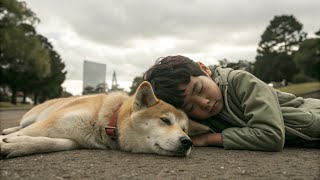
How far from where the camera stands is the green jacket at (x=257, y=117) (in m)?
4.01

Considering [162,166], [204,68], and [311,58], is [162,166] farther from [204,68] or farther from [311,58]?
[311,58]

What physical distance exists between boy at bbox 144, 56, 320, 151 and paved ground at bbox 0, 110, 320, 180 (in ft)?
0.70

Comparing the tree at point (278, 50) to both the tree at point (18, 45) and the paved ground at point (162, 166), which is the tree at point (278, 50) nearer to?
the tree at point (18, 45)

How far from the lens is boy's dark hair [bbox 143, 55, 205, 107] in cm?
423

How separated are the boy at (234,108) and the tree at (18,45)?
33.2 meters

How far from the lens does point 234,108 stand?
444 centimetres

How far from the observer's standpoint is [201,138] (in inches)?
179

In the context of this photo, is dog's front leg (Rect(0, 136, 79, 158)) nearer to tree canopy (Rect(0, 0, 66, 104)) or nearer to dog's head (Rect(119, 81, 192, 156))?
dog's head (Rect(119, 81, 192, 156))

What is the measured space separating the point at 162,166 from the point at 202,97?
4.09 ft

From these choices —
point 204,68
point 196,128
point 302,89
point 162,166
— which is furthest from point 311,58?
point 162,166

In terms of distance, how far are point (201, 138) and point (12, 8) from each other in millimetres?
34917

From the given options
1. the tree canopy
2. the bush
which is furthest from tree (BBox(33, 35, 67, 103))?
the bush

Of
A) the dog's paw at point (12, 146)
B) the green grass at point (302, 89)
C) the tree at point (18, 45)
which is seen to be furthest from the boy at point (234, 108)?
the tree at point (18, 45)

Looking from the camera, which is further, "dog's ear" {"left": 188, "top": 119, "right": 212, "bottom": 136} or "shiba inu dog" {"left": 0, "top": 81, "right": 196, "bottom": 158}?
"dog's ear" {"left": 188, "top": 119, "right": 212, "bottom": 136}
